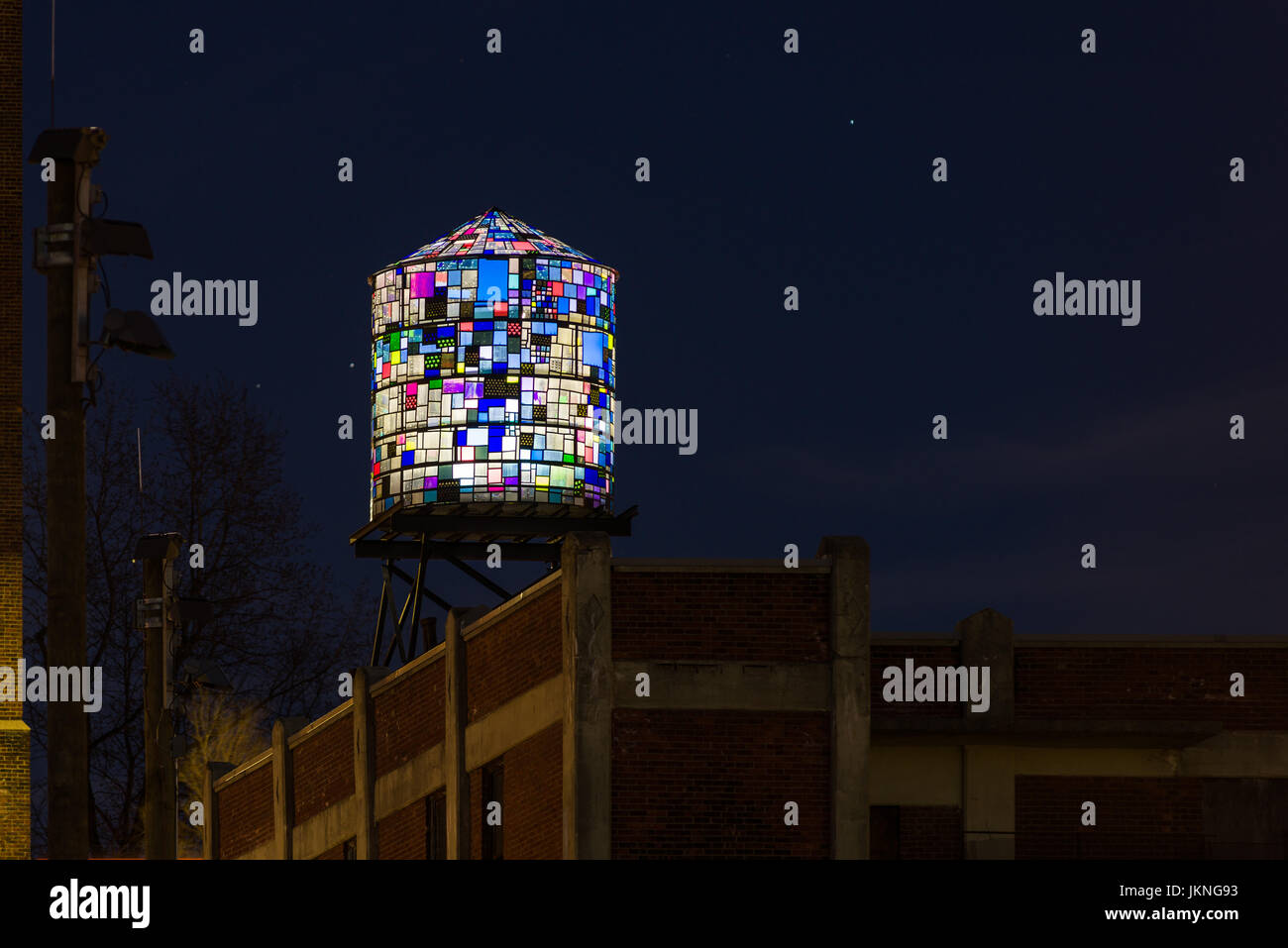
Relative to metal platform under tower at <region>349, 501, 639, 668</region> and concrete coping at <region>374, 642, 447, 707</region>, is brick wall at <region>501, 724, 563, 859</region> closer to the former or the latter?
concrete coping at <region>374, 642, 447, 707</region>

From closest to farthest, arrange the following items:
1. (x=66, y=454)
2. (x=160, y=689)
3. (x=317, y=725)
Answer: (x=66, y=454)
(x=160, y=689)
(x=317, y=725)

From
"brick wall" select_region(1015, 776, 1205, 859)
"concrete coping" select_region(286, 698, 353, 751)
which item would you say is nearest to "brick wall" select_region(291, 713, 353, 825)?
"concrete coping" select_region(286, 698, 353, 751)

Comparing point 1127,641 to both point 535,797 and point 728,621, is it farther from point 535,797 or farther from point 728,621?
point 535,797

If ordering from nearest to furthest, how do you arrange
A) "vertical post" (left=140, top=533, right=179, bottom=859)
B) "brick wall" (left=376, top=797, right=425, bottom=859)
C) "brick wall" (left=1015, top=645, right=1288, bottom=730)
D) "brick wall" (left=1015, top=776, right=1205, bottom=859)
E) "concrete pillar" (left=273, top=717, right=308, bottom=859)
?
"vertical post" (left=140, top=533, right=179, bottom=859)
"brick wall" (left=1015, top=776, right=1205, bottom=859)
"brick wall" (left=1015, top=645, right=1288, bottom=730)
"brick wall" (left=376, top=797, right=425, bottom=859)
"concrete pillar" (left=273, top=717, right=308, bottom=859)

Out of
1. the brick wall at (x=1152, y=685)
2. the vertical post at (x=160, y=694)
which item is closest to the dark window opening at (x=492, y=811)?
the vertical post at (x=160, y=694)

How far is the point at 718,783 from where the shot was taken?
1199 inches

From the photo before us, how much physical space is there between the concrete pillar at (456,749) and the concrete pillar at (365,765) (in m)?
3.53

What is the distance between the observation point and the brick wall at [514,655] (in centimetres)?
3195

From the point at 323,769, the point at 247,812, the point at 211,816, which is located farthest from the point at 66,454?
the point at 211,816

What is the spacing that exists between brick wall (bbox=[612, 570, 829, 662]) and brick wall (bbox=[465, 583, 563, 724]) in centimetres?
130

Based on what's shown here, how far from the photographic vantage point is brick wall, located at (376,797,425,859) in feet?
122

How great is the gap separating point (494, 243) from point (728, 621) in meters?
16.8
